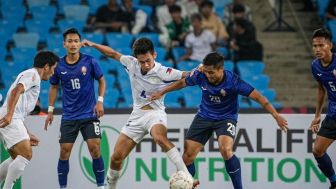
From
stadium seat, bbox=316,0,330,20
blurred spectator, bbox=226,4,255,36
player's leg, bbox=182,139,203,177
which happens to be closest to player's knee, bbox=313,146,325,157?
player's leg, bbox=182,139,203,177

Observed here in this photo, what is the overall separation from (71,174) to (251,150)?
254 centimetres

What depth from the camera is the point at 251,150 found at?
44.3 ft

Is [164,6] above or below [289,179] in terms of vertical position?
above

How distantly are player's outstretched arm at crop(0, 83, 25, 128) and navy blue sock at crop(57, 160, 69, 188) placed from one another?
1323mm

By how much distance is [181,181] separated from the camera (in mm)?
10992

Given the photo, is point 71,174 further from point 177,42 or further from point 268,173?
point 177,42

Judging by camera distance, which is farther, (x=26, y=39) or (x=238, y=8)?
(x=26, y=39)

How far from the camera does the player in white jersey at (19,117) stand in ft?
38.0

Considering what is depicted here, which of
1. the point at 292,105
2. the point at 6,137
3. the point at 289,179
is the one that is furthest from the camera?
the point at 292,105

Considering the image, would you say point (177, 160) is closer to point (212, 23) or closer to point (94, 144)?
point (94, 144)

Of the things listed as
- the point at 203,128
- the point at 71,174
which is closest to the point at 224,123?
the point at 203,128

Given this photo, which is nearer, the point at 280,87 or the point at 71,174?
the point at 71,174

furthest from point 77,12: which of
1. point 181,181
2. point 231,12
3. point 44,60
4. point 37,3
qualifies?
point 181,181

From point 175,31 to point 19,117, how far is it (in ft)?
22.3
